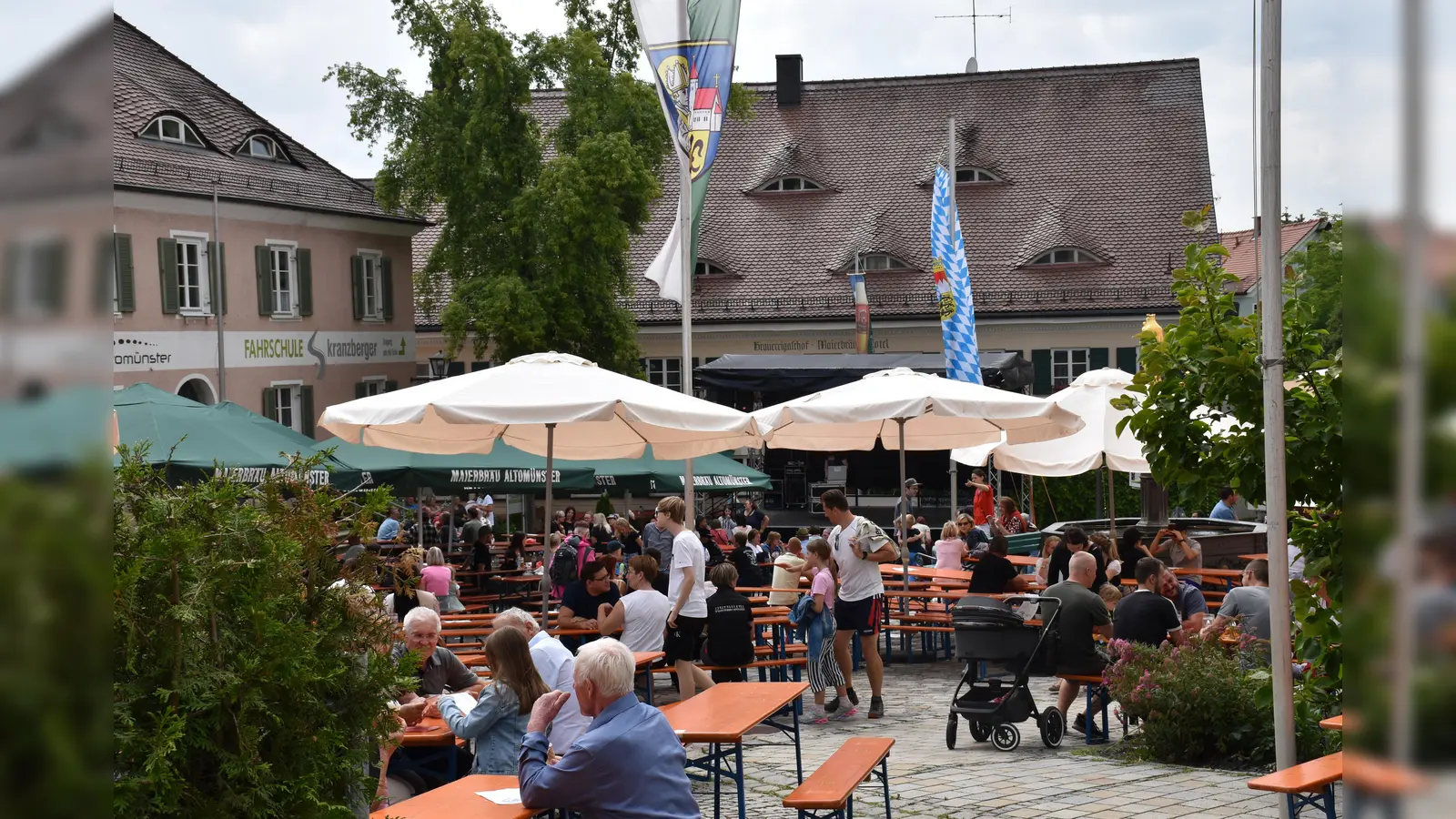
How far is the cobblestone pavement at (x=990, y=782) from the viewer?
806cm

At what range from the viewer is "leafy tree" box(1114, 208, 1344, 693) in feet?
18.2

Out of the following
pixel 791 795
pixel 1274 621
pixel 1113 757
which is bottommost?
pixel 1113 757

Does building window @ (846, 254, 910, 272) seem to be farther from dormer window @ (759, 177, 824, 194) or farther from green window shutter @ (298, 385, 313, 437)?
green window shutter @ (298, 385, 313, 437)

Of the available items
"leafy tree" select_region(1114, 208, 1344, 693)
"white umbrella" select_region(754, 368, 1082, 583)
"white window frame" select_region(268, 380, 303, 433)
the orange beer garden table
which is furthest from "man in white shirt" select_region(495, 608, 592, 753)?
"white window frame" select_region(268, 380, 303, 433)

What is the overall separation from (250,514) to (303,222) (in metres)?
33.2

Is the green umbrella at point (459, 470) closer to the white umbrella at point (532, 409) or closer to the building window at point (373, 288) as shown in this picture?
the white umbrella at point (532, 409)

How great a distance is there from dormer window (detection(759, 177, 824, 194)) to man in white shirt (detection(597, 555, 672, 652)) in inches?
1434

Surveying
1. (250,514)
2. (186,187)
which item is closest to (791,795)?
(250,514)

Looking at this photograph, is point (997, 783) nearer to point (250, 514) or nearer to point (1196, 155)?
point (250, 514)

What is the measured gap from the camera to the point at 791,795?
6.79 metres

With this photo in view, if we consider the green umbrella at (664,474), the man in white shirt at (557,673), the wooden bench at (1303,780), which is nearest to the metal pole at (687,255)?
the man in white shirt at (557,673)

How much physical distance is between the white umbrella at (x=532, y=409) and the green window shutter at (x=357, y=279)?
25299mm

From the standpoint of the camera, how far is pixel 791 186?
153 ft

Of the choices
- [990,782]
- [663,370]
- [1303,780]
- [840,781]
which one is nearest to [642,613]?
[990,782]
